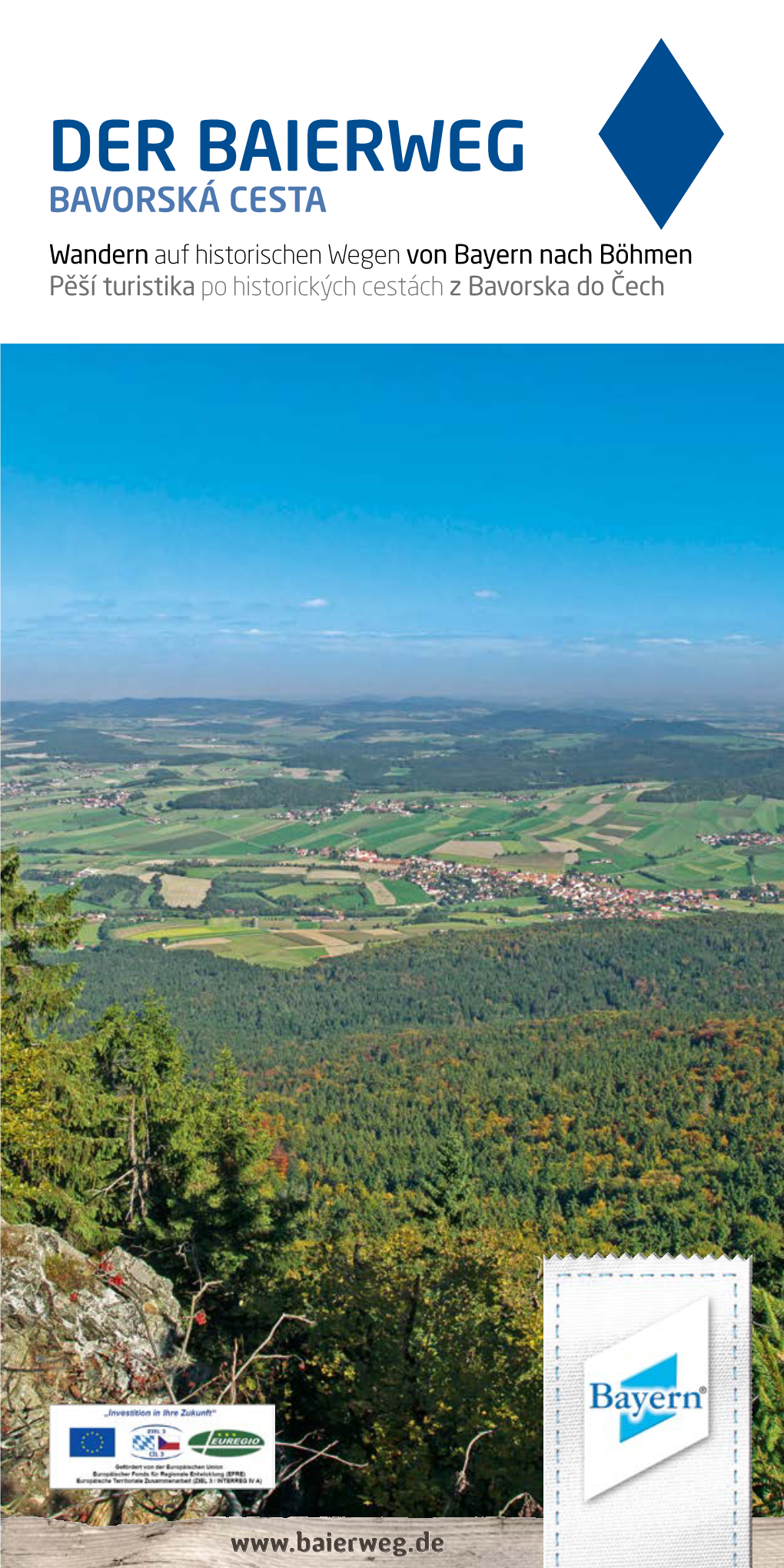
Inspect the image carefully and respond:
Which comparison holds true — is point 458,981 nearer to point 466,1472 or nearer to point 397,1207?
point 397,1207

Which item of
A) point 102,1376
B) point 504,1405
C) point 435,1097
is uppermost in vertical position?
point 102,1376

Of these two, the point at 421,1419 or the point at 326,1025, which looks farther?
the point at 326,1025

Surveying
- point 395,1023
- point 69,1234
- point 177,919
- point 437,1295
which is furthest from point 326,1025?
point 437,1295

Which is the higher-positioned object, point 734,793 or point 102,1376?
point 734,793

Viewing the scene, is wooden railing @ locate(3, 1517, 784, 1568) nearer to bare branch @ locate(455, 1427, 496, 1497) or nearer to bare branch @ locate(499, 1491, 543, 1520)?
bare branch @ locate(499, 1491, 543, 1520)

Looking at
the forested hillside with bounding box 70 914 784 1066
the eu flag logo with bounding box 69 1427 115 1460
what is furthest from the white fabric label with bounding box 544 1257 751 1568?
the forested hillside with bounding box 70 914 784 1066
